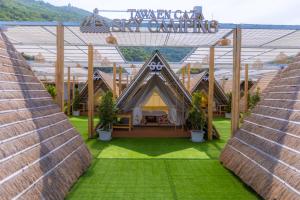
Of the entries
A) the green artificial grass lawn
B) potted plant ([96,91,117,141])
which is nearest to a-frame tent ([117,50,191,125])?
potted plant ([96,91,117,141])

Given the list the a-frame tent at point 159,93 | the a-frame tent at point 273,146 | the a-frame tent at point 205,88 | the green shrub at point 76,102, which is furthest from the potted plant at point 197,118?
the green shrub at point 76,102

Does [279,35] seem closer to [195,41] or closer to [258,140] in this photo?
[195,41]

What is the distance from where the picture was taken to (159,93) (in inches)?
575

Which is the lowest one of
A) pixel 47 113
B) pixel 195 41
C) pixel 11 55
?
pixel 47 113

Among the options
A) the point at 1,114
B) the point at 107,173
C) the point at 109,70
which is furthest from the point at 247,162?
the point at 109,70

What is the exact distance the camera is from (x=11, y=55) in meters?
6.82

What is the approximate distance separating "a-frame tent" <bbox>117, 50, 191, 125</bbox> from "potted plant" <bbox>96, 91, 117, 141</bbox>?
76cm

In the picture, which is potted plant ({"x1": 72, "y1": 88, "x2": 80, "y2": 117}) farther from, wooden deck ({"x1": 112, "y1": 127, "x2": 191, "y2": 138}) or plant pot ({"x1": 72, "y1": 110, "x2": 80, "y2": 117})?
wooden deck ({"x1": 112, "y1": 127, "x2": 191, "y2": 138})

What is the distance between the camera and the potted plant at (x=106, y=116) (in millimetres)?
11746

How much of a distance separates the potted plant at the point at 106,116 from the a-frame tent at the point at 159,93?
0.76 meters

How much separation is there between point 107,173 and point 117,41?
551cm

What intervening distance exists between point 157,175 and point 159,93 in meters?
7.71

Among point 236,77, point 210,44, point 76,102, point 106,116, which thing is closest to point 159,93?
point 106,116

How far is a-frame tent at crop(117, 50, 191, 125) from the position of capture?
12.5 metres
